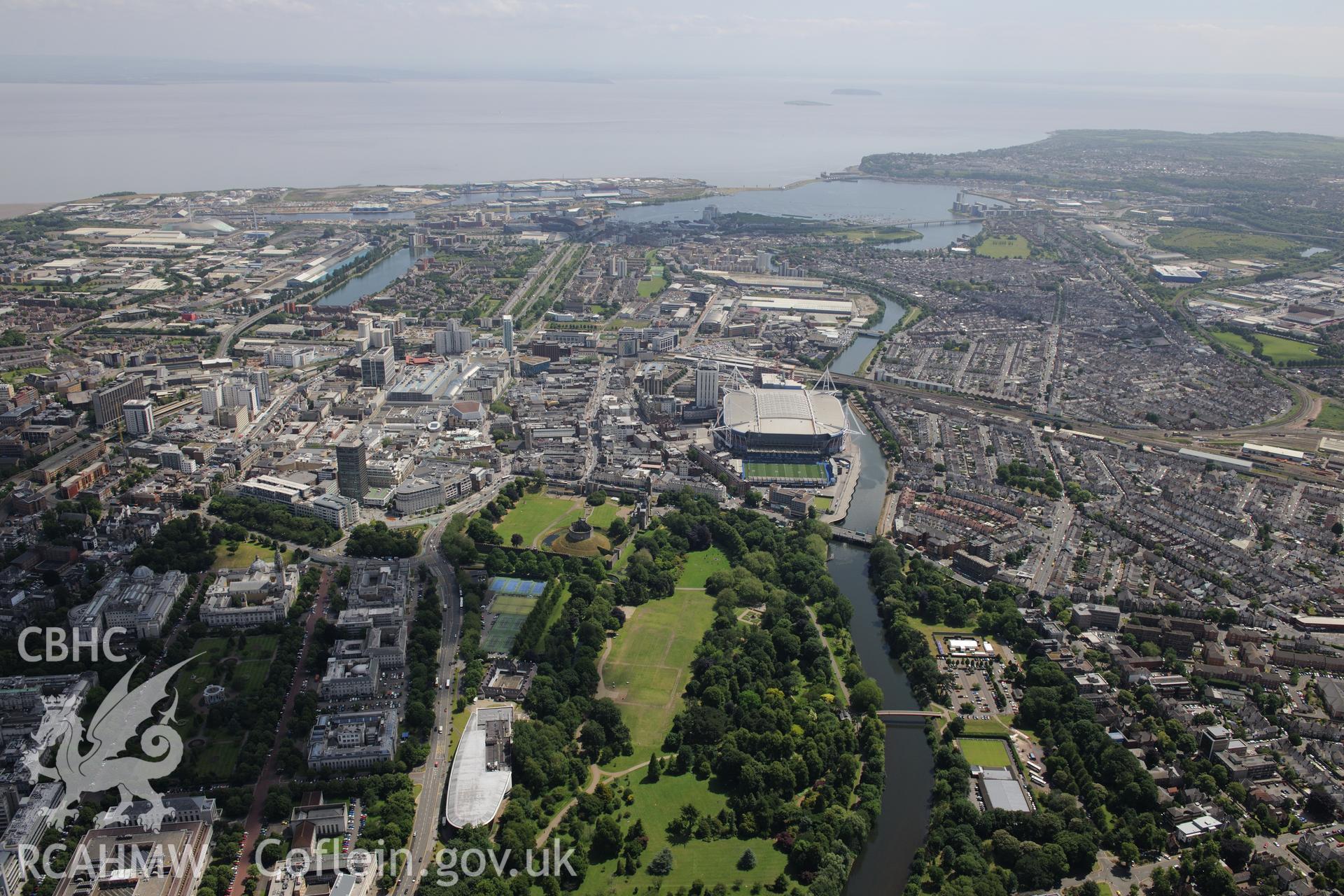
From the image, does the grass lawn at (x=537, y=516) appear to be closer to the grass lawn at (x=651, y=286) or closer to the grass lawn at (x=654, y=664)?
the grass lawn at (x=654, y=664)

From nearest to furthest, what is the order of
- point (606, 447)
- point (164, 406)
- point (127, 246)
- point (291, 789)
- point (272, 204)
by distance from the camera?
point (291, 789) → point (606, 447) → point (164, 406) → point (127, 246) → point (272, 204)

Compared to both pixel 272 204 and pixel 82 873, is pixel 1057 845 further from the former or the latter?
pixel 272 204

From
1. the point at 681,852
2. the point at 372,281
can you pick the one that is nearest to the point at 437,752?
the point at 681,852

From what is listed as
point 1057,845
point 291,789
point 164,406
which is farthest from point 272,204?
point 1057,845

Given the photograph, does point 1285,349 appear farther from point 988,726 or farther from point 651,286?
point 988,726

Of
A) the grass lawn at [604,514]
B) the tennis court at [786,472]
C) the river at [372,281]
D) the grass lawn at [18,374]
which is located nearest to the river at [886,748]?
the tennis court at [786,472]
